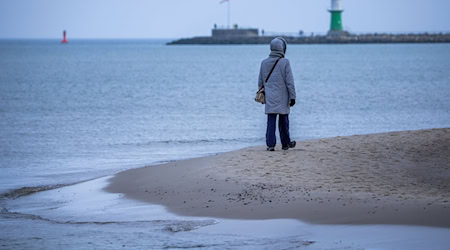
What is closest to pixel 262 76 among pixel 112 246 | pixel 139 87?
pixel 112 246

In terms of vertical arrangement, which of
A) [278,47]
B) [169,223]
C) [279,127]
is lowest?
[169,223]

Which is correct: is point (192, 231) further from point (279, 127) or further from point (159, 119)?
point (159, 119)

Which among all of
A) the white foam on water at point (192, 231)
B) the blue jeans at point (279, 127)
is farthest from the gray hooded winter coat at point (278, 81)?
the white foam on water at point (192, 231)

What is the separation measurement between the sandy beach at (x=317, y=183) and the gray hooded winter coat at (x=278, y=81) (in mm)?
720

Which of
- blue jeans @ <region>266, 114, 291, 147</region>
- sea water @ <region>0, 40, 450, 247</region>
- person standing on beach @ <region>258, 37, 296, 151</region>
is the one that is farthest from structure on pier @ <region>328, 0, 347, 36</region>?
person standing on beach @ <region>258, 37, 296, 151</region>

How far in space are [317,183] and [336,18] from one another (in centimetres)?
11360

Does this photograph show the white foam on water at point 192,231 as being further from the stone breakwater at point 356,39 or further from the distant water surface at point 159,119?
the stone breakwater at point 356,39

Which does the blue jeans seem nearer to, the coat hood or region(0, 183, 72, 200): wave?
the coat hood

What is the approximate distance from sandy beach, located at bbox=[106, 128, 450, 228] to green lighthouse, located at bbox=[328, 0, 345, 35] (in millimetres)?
101311

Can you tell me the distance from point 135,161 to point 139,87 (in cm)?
2823

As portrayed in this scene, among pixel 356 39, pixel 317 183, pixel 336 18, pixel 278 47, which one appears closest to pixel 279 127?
pixel 278 47

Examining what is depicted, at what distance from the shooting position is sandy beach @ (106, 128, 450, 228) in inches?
320

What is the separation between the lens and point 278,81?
11.2 meters

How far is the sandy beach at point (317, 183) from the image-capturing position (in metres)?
8.12
